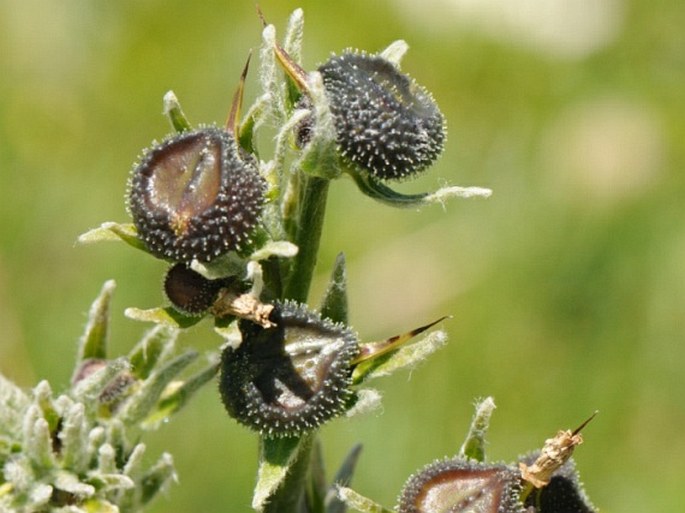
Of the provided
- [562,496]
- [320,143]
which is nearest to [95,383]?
[320,143]

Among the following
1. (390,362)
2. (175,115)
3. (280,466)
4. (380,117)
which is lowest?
(280,466)

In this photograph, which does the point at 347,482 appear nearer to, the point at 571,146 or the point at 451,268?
the point at 451,268

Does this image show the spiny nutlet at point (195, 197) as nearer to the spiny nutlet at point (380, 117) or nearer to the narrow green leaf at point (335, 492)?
the spiny nutlet at point (380, 117)

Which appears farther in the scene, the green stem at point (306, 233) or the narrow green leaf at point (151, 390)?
Result: the narrow green leaf at point (151, 390)

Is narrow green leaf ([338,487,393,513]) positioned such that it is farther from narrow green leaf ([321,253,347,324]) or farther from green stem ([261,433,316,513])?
narrow green leaf ([321,253,347,324])

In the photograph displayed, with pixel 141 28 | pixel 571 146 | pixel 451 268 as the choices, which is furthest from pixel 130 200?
pixel 141 28

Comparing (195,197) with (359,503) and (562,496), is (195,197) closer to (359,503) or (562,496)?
(359,503)

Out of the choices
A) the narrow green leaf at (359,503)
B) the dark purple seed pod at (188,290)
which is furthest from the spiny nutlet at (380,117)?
the narrow green leaf at (359,503)
